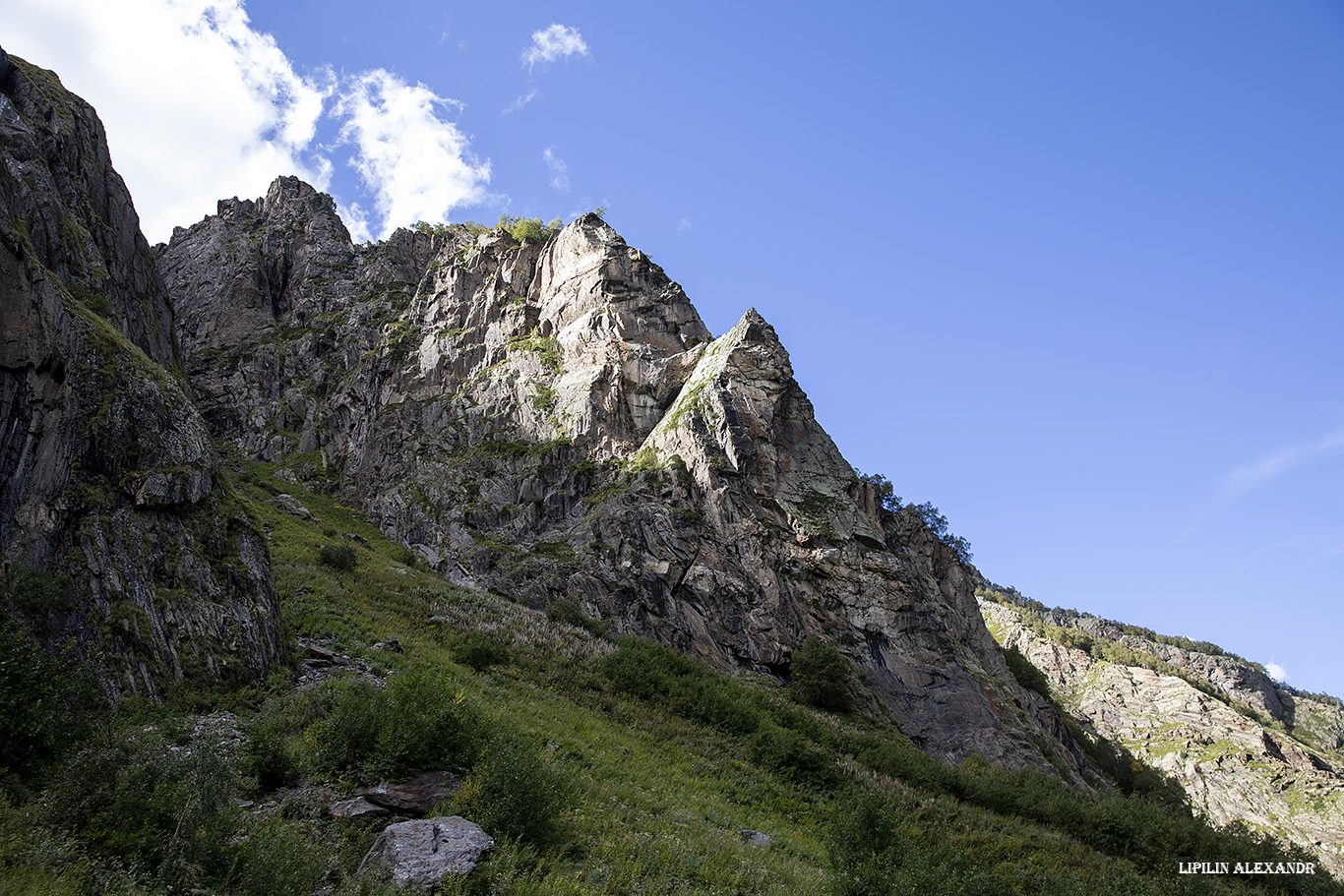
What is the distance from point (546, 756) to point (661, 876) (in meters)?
5.20

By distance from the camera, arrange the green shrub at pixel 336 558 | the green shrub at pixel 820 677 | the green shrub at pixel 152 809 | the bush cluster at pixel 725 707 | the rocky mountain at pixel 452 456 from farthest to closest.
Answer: the green shrub at pixel 820 677, the green shrub at pixel 336 558, the bush cluster at pixel 725 707, the rocky mountain at pixel 452 456, the green shrub at pixel 152 809

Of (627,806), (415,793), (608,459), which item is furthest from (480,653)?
(608,459)

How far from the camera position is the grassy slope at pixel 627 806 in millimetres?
8805

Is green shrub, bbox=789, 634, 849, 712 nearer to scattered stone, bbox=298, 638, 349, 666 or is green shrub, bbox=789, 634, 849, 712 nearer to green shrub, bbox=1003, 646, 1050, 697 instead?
scattered stone, bbox=298, 638, 349, 666

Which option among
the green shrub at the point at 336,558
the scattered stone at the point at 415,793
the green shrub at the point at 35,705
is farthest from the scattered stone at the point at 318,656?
the green shrub at the point at 336,558

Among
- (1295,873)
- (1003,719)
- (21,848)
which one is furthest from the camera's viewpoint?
(1003,719)

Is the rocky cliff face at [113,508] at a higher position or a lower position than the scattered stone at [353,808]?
higher

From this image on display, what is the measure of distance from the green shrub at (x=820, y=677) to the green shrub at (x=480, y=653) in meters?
18.7

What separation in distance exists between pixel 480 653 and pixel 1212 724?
132839 millimetres

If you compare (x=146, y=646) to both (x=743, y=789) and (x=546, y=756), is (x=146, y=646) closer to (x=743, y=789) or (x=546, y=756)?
(x=546, y=756)

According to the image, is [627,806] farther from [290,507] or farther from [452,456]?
[452,456]

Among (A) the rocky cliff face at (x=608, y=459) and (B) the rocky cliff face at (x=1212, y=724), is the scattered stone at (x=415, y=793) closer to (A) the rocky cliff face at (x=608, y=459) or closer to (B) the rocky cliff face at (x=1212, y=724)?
(A) the rocky cliff face at (x=608, y=459)

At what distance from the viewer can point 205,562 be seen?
14.8 m

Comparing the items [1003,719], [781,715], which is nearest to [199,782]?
[781,715]
